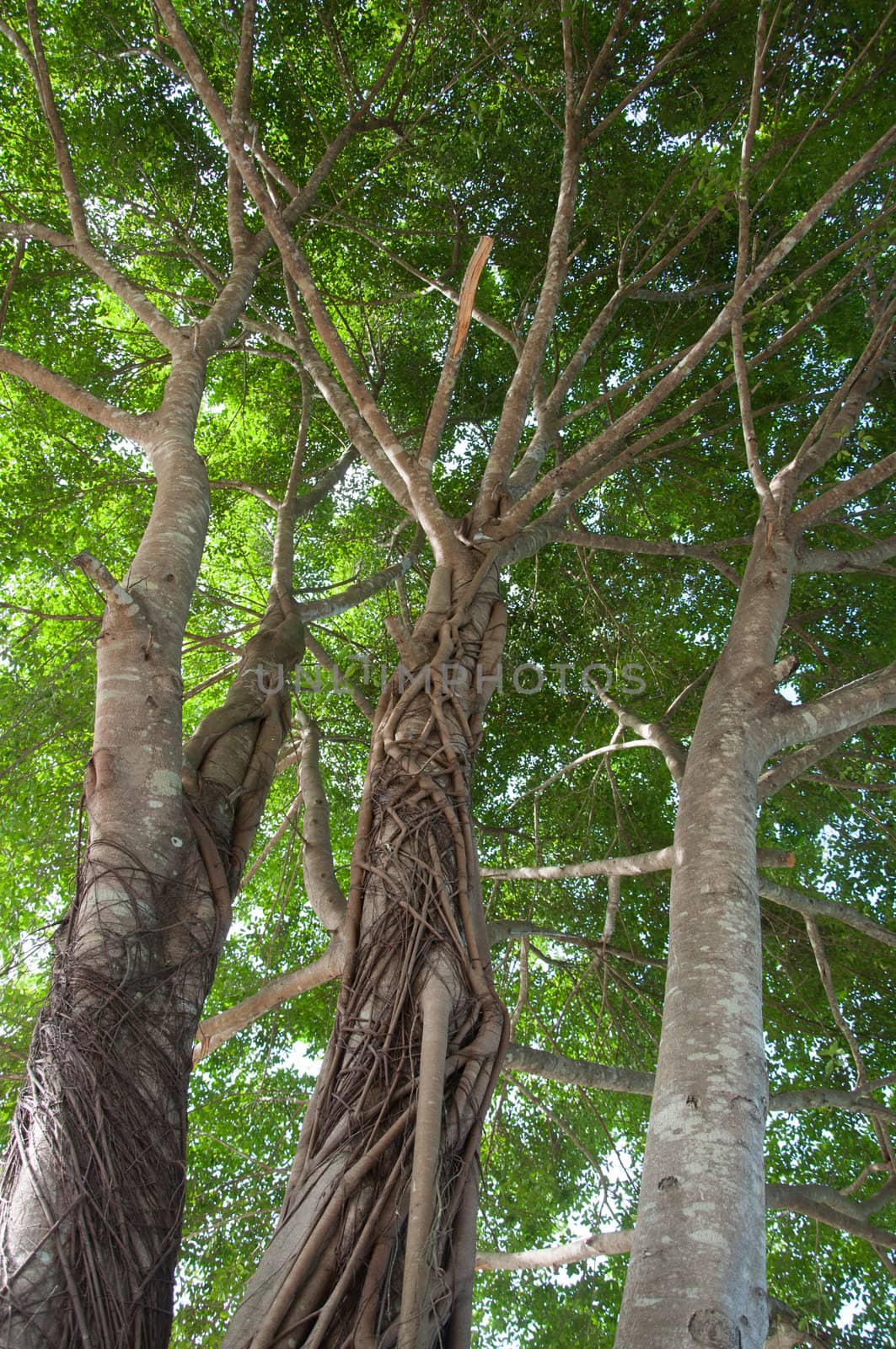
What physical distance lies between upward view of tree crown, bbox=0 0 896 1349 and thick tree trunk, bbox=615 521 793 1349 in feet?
0.04

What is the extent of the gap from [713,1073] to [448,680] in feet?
5.11

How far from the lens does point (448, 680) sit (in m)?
3.37

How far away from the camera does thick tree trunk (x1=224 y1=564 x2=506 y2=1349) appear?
6.37ft

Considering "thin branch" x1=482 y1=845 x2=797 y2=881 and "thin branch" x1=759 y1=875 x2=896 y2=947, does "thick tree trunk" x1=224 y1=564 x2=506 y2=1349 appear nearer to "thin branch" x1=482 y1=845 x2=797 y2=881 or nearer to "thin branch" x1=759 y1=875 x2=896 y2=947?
"thin branch" x1=482 y1=845 x2=797 y2=881

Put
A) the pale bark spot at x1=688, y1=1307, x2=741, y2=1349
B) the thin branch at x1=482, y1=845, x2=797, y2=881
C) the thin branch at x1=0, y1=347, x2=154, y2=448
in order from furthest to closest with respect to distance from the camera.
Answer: the thin branch at x1=0, y1=347, x2=154, y2=448, the thin branch at x1=482, y1=845, x2=797, y2=881, the pale bark spot at x1=688, y1=1307, x2=741, y2=1349

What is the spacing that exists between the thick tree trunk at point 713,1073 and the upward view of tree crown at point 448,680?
1cm

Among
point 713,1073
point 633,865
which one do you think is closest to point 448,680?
point 633,865

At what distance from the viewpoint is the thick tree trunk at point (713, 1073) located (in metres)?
1.96

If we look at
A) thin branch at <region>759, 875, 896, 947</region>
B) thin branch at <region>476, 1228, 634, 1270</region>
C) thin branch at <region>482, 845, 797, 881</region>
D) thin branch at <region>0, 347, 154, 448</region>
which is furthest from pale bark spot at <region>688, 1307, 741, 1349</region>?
thin branch at <region>0, 347, 154, 448</region>

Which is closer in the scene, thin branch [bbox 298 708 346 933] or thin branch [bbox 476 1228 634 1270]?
thin branch [bbox 476 1228 634 1270]

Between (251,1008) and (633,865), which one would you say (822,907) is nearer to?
(633,865)

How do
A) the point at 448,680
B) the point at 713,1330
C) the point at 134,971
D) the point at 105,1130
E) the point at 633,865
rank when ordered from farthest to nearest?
the point at 633,865 → the point at 448,680 → the point at 134,971 → the point at 105,1130 → the point at 713,1330

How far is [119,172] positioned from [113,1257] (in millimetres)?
6242

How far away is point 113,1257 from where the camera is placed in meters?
2.14
